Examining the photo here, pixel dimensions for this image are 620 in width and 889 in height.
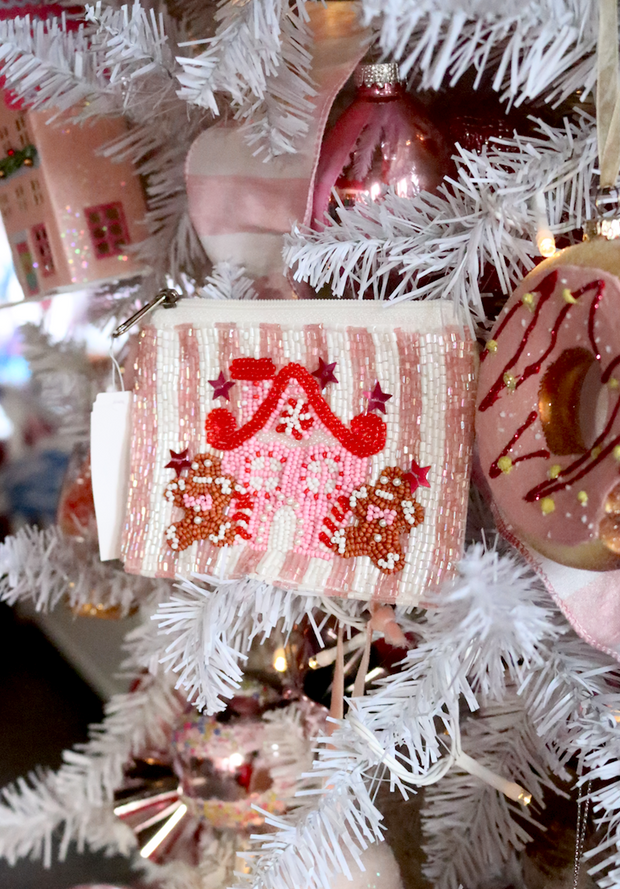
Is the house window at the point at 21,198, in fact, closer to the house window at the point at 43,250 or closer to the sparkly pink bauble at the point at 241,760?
the house window at the point at 43,250

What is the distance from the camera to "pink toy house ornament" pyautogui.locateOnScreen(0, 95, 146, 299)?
25.1 inches

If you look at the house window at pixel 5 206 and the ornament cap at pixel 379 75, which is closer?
the ornament cap at pixel 379 75

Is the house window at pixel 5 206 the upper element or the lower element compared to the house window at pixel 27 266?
upper

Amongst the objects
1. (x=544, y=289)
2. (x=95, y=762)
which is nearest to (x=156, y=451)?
(x=544, y=289)

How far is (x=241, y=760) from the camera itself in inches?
26.2

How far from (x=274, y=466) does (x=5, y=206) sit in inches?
16.2

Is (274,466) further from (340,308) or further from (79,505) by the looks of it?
(79,505)

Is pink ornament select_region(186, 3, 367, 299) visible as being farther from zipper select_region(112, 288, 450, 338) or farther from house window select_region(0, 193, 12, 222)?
house window select_region(0, 193, 12, 222)

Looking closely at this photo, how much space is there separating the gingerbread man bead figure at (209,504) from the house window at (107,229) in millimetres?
273

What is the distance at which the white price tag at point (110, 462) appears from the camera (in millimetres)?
577

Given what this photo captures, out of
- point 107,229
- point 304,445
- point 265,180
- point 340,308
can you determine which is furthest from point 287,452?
point 107,229

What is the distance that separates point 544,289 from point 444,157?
6.7 inches

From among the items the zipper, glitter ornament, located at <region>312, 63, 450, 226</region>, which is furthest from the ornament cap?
the zipper

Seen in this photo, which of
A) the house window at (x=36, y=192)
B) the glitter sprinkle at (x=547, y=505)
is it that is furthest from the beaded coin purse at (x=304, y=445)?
the house window at (x=36, y=192)
